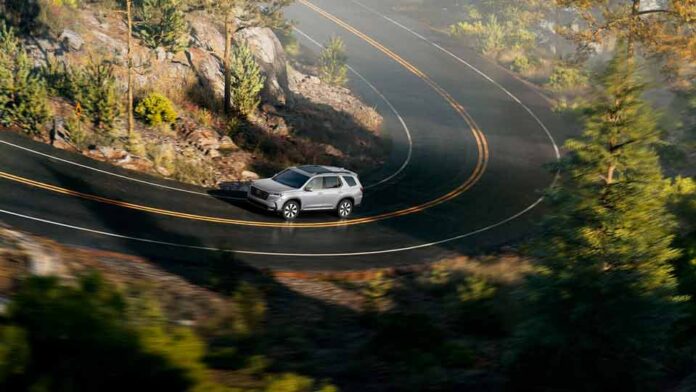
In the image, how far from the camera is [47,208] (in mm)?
18844

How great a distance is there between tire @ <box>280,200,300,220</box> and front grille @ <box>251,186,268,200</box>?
806 mm

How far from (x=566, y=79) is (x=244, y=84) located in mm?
31606

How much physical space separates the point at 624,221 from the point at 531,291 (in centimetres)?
217

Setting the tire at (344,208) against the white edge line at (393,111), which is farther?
the white edge line at (393,111)

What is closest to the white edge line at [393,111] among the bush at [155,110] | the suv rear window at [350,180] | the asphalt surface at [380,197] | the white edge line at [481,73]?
the asphalt surface at [380,197]

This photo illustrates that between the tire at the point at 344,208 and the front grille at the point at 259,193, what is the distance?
319 cm

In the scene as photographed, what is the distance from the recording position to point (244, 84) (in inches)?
1321

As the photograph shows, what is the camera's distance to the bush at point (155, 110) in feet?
95.9

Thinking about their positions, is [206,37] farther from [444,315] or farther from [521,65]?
[521,65]

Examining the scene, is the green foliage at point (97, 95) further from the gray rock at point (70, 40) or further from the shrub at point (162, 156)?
the gray rock at point (70, 40)

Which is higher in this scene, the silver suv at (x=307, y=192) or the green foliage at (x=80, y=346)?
the silver suv at (x=307, y=192)

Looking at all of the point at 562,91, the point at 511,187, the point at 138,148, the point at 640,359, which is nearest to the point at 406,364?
the point at 640,359

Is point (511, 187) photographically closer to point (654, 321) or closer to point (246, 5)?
point (246, 5)

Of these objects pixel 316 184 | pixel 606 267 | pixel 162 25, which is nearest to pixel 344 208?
pixel 316 184
